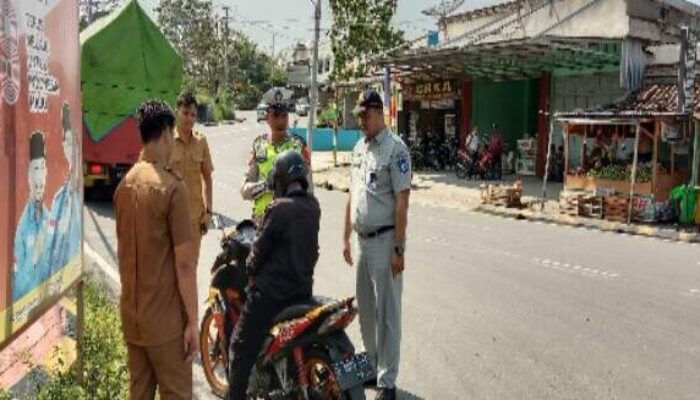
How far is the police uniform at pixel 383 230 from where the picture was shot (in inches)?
199

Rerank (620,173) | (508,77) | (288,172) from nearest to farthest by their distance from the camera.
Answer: (288,172)
(620,173)
(508,77)

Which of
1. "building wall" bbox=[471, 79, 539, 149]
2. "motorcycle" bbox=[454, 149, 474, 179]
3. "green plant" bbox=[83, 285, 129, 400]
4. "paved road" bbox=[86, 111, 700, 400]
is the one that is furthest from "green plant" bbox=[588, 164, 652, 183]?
"green plant" bbox=[83, 285, 129, 400]

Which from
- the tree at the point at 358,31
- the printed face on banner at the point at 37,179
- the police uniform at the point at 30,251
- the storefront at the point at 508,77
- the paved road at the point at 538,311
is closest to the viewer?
the police uniform at the point at 30,251

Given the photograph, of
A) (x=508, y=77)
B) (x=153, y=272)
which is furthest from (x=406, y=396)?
(x=508, y=77)

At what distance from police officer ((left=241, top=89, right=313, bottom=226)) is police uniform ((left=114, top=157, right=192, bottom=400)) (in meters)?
2.03

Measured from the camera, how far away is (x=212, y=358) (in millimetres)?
5281

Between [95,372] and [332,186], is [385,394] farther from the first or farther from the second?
[332,186]

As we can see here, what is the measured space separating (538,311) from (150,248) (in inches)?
198

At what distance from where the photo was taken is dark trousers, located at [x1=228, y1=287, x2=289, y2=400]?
4344 mm

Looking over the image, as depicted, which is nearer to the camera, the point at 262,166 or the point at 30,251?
the point at 30,251

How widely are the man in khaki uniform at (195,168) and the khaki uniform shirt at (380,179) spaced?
161cm

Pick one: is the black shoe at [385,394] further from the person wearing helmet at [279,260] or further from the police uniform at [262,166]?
the police uniform at [262,166]

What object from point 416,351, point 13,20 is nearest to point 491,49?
point 416,351

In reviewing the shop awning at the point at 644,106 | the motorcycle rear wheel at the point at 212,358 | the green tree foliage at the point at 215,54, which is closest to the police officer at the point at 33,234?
the motorcycle rear wheel at the point at 212,358
